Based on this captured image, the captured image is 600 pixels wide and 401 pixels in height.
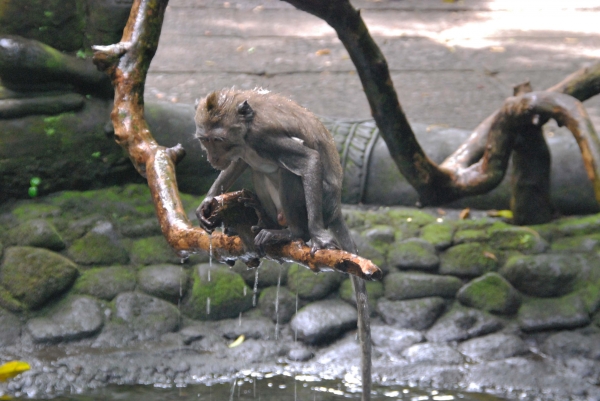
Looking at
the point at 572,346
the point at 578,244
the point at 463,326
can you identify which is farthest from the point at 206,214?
the point at 578,244

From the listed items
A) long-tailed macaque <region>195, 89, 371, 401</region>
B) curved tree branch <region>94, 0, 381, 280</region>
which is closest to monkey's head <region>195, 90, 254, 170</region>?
long-tailed macaque <region>195, 89, 371, 401</region>

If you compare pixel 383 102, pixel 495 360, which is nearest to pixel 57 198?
pixel 383 102

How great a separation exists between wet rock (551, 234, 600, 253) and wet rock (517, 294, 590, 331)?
0.37 metres

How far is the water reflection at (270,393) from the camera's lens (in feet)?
15.0

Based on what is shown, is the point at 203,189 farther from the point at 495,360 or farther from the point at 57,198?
the point at 495,360

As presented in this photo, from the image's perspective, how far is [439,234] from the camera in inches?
221

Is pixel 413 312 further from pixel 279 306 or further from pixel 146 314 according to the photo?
pixel 146 314

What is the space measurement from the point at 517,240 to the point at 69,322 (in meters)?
3.17

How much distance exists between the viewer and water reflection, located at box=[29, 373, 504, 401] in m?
4.56

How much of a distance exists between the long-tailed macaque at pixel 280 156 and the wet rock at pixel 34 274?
2250 millimetres

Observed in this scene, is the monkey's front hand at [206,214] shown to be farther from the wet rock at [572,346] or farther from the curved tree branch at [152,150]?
the wet rock at [572,346]

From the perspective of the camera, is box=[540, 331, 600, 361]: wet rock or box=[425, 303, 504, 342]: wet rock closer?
box=[540, 331, 600, 361]: wet rock

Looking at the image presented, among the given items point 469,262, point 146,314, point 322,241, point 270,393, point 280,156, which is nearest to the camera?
point 322,241

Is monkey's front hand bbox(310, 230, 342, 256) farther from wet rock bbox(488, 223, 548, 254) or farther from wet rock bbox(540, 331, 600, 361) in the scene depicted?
wet rock bbox(488, 223, 548, 254)
